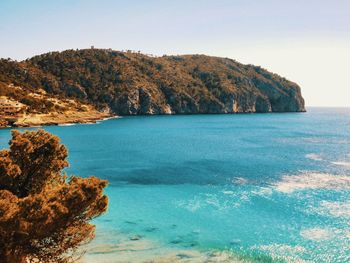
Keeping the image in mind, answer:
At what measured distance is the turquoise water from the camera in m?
32.5

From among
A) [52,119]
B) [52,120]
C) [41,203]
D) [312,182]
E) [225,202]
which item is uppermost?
[52,119]

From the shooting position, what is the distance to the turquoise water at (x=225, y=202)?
1278 inches

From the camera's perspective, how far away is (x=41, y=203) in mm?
Result: 16781

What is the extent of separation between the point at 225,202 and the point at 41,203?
33.7m

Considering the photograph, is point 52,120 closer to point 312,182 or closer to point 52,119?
point 52,119

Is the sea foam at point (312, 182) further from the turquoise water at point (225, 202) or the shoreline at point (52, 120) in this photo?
the shoreline at point (52, 120)

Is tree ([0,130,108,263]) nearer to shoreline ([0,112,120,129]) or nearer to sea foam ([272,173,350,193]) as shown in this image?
sea foam ([272,173,350,193])

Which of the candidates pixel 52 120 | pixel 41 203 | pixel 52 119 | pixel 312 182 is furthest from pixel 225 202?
pixel 52 119

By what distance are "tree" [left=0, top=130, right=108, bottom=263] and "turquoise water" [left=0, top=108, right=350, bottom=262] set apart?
1100 cm

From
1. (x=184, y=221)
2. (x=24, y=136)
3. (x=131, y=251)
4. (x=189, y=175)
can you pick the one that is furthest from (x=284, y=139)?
(x=24, y=136)

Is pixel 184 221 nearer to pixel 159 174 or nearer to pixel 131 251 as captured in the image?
pixel 131 251

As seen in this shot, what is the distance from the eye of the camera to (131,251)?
30.7 meters

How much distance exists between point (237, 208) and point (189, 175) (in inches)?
814

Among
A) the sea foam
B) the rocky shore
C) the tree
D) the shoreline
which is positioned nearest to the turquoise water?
the sea foam
